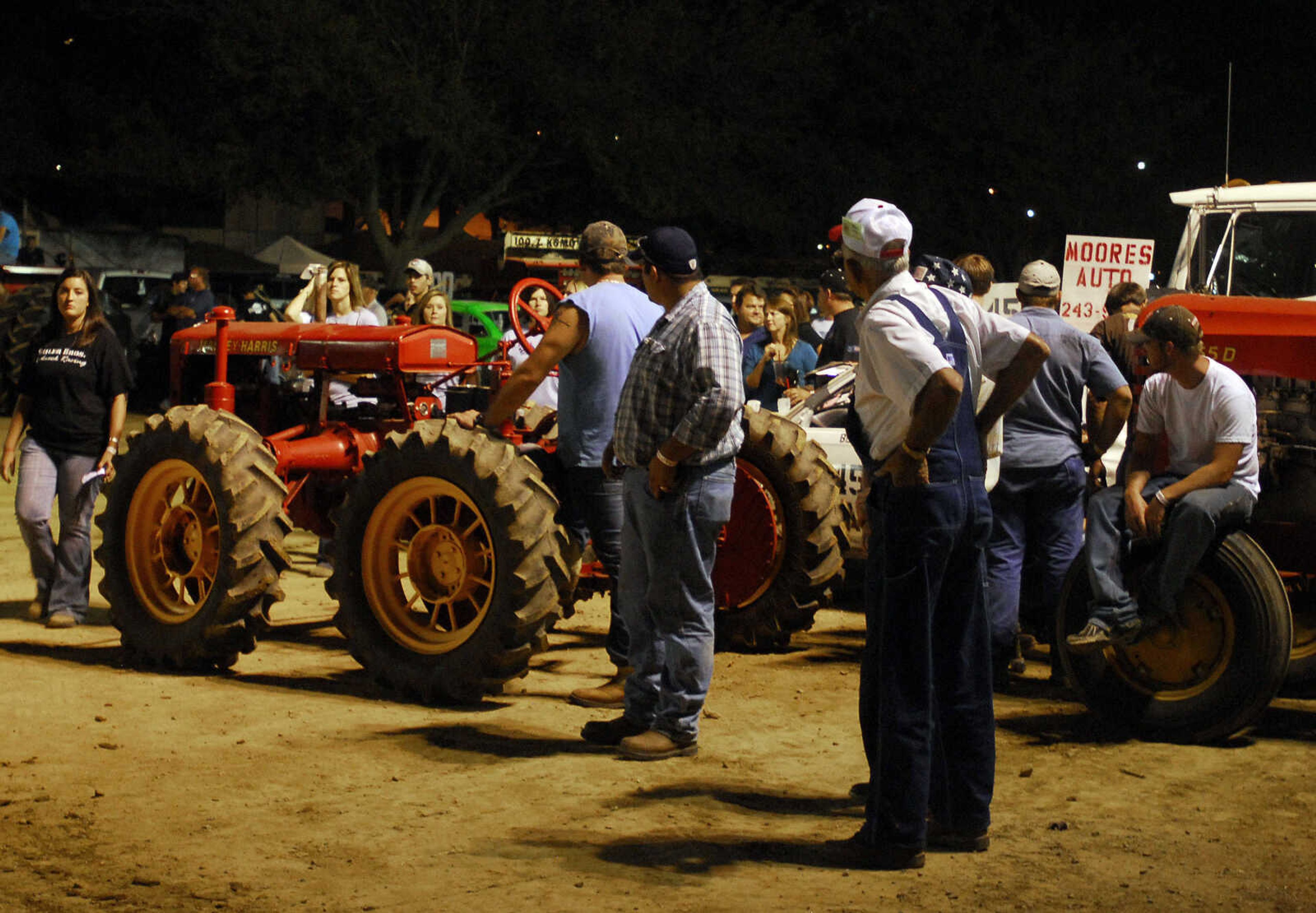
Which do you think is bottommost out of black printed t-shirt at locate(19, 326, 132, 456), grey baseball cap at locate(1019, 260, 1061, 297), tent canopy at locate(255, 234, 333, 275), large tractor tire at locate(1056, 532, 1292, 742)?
large tractor tire at locate(1056, 532, 1292, 742)

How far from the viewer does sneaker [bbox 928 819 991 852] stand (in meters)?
5.22

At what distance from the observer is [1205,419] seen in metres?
6.95

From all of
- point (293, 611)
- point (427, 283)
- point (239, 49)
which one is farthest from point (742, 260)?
point (293, 611)

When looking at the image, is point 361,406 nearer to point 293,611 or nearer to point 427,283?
point 293,611

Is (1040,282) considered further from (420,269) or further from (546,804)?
(420,269)

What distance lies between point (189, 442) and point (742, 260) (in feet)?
105

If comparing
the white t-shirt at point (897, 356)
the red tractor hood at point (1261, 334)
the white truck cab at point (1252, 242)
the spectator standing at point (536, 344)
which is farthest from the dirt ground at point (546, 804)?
the white truck cab at point (1252, 242)

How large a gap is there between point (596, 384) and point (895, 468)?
93.8 inches

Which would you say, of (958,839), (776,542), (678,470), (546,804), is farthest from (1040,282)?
(546,804)

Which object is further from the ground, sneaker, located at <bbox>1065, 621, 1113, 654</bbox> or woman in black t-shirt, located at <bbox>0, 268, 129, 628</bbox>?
woman in black t-shirt, located at <bbox>0, 268, 129, 628</bbox>

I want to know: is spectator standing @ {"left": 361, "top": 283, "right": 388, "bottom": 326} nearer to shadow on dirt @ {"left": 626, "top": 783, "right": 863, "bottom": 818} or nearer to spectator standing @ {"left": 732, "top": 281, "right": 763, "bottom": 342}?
spectator standing @ {"left": 732, "top": 281, "right": 763, "bottom": 342}

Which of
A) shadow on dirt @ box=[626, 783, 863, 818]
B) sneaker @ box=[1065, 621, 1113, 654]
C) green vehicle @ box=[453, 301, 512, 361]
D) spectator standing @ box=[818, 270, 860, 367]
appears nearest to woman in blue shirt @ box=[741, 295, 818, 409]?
spectator standing @ box=[818, 270, 860, 367]

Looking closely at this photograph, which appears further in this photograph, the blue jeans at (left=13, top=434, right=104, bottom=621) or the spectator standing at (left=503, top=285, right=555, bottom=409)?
the spectator standing at (left=503, top=285, right=555, bottom=409)

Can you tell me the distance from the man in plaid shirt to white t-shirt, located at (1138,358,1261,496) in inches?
78.8
